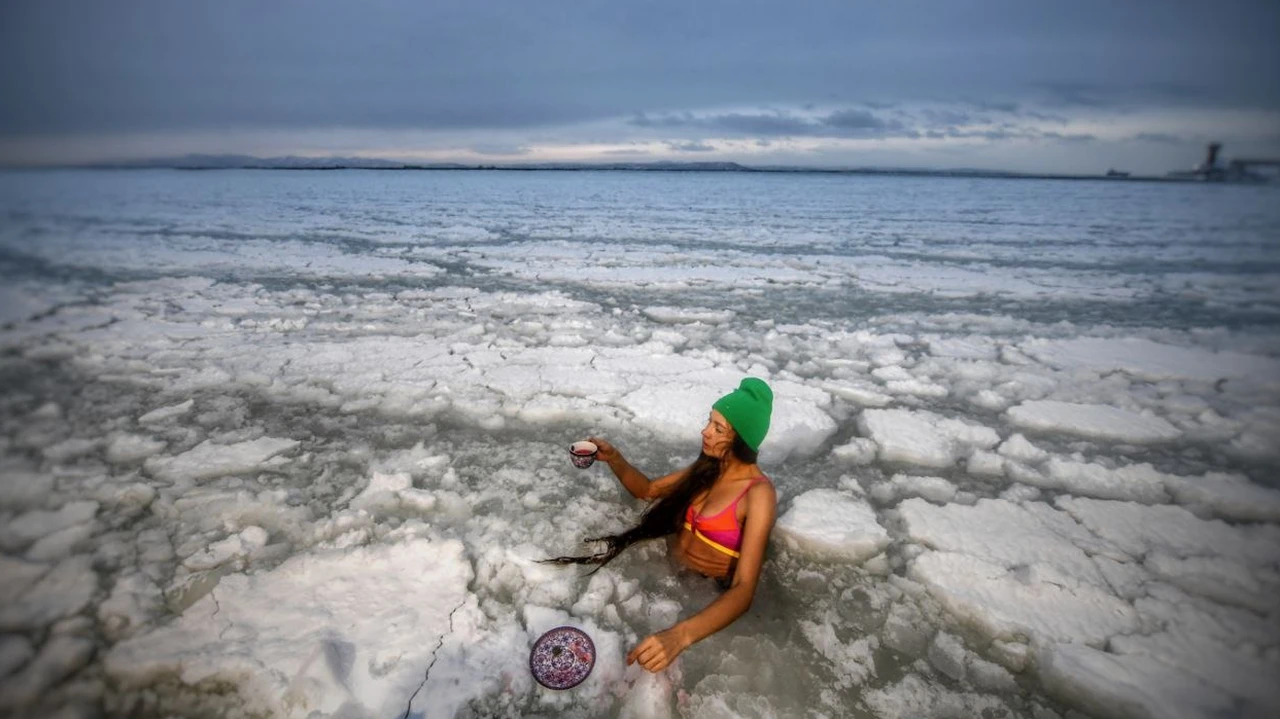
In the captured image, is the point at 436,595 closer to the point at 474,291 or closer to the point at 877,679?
the point at 877,679

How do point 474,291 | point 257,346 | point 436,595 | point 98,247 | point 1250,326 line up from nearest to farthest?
point 436,595
point 257,346
point 1250,326
point 474,291
point 98,247

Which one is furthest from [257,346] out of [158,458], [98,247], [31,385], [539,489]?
[98,247]

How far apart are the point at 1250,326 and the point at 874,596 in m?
5.28

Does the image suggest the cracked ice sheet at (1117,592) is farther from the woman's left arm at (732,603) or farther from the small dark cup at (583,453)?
the small dark cup at (583,453)

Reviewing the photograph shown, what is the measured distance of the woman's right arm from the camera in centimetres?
195

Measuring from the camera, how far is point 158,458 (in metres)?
2.31

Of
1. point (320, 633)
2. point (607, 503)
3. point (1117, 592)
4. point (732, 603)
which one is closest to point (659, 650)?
point (732, 603)

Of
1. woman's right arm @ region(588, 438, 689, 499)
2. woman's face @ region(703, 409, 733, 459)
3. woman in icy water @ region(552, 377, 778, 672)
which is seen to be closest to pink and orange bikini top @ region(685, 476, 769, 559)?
woman in icy water @ region(552, 377, 778, 672)

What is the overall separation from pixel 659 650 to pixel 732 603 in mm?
237

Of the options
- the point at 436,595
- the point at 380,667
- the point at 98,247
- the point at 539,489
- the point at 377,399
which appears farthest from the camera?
the point at 98,247

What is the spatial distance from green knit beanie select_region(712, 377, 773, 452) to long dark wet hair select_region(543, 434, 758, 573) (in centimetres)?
17

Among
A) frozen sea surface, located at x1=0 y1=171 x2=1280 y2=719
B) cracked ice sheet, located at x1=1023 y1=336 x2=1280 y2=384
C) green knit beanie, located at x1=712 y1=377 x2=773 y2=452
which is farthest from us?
cracked ice sheet, located at x1=1023 y1=336 x2=1280 y2=384

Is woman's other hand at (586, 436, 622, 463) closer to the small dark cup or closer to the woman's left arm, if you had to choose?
the small dark cup

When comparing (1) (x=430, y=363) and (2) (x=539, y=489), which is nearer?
(2) (x=539, y=489)
